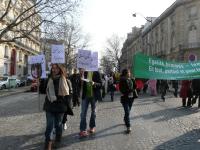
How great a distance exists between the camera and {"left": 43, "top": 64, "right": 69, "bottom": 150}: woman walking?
7914mm

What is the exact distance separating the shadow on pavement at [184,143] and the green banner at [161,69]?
2.43m

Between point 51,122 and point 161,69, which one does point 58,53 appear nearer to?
point 161,69

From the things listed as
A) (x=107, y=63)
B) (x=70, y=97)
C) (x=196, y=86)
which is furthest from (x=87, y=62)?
(x=107, y=63)

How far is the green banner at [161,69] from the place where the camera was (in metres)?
11.7

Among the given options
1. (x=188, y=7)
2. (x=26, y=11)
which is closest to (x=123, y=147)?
(x=26, y=11)

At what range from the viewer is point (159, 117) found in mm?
13805

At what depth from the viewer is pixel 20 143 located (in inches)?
349

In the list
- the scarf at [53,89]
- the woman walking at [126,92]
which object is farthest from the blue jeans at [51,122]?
the woman walking at [126,92]

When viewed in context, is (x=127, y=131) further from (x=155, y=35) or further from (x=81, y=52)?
(x=155, y=35)

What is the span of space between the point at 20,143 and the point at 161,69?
18.8 feet

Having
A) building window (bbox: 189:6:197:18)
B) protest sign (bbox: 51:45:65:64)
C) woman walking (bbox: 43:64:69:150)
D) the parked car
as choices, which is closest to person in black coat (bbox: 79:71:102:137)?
woman walking (bbox: 43:64:69:150)

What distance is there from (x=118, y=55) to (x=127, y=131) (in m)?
90.5

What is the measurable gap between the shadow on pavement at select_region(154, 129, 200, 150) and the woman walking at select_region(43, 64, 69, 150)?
83.5 inches

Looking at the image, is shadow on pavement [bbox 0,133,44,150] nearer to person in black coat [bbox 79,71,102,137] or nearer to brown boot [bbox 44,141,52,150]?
brown boot [bbox 44,141,52,150]
